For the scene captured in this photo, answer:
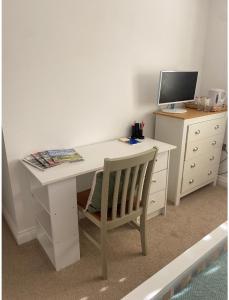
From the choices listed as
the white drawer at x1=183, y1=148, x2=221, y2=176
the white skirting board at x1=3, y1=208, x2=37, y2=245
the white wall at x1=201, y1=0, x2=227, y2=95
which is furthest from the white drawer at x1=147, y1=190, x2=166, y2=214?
the white wall at x1=201, y1=0, x2=227, y2=95

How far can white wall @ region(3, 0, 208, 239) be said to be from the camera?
1761mm

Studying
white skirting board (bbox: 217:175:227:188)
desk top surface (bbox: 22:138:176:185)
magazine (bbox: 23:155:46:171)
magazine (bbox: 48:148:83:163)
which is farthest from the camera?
white skirting board (bbox: 217:175:227:188)

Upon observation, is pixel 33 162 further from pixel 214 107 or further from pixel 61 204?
pixel 214 107

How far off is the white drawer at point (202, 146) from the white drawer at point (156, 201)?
1.50 ft

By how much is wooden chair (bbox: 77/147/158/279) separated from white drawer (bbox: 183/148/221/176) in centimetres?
93

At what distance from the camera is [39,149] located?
2016mm

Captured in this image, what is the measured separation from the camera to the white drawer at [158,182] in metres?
2.24

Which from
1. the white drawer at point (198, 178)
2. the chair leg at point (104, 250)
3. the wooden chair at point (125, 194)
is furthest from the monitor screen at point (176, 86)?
the chair leg at point (104, 250)

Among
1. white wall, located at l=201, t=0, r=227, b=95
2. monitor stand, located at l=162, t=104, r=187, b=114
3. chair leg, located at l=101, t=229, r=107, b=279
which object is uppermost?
white wall, located at l=201, t=0, r=227, b=95

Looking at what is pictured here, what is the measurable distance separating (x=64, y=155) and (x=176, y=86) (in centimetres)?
133

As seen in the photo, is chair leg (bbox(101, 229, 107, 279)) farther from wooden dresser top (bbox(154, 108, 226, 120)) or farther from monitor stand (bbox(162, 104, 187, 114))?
monitor stand (bbox(162, 104, 187, 114))

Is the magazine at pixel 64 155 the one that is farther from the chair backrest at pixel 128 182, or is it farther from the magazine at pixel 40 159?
the chair backrest at pixel 128 182

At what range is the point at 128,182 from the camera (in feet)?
5.34

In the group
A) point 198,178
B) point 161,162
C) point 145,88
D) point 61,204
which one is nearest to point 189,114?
point 145,88
